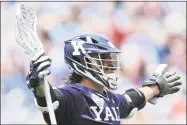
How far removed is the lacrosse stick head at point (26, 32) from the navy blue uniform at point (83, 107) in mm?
143

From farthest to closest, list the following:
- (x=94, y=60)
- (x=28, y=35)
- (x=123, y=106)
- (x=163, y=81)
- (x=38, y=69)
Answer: (x=163, y=81) → (x=123, y=106) → (x=94, y=60) → (x=28, y=35) → (x=38, y=69)

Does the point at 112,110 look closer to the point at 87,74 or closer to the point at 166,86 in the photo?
the point at 87,74

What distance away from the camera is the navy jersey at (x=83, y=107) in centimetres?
205

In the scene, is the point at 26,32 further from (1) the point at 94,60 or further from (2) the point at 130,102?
(2) the point at 130,102

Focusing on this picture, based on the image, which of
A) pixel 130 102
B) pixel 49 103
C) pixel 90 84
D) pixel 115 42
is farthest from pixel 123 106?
pixel 115 42

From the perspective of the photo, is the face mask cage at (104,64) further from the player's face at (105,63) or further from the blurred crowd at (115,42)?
the blurred crowd at (115,42)

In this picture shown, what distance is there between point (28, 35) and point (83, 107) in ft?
0.95

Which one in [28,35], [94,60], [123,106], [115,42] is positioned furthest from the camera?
[115,42]

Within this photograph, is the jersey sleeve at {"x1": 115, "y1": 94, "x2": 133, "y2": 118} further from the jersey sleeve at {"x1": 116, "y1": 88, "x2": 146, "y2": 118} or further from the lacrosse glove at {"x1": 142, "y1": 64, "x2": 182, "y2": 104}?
the lacrosse glove at {"x1": 142, "y1": 64, "x2": 182, "y2": 104}

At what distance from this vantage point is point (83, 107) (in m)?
2.10

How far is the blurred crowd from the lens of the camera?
4031mm

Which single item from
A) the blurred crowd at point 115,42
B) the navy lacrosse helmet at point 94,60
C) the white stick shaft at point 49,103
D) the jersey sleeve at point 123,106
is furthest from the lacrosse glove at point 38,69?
the blurred crowd at point 115,42

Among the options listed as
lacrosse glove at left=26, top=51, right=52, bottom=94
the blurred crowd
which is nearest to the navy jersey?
lacrosse glove at left=26, top=51, right=52, bottom=94

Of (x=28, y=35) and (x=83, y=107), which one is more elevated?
(x=28, y=35)
